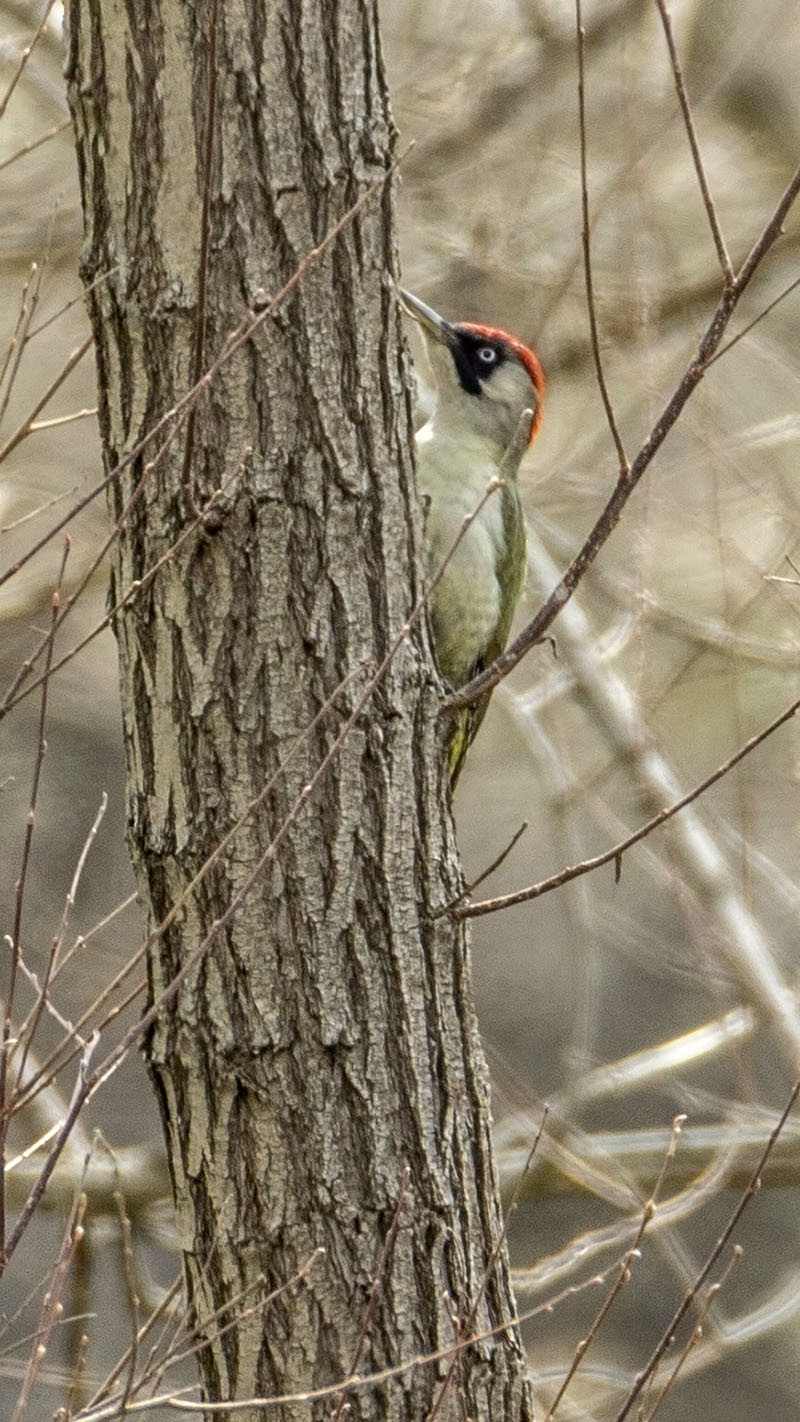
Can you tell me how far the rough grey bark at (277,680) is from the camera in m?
2.83

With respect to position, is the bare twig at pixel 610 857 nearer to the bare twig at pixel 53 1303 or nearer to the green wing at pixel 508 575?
the bare twig at pixel 53 1303

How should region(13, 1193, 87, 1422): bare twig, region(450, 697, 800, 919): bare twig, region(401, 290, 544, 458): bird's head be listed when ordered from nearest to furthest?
region(13, 1193, 87, 1422): bare twig < region(450, 697, 800, 919): bare twig < region(401, 290, 544, 458): bird's head

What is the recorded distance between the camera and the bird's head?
14.8 feet

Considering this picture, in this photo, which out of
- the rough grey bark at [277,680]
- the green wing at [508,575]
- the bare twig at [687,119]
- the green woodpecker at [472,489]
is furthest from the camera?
the green wing at [508,575]

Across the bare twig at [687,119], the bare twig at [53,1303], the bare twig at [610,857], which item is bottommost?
the bare twig at [53,1303]

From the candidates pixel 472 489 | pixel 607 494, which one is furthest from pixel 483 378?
pixel 607 494

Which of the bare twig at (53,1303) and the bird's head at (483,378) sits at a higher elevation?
the bird's head at (483,378)

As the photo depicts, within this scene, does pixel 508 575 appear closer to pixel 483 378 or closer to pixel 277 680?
pixel 483 378

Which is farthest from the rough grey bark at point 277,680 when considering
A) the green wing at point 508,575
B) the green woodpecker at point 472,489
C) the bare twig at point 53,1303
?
the green wing at point 508,575

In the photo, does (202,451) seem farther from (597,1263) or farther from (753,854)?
(597,1263)

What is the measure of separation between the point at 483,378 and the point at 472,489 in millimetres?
545

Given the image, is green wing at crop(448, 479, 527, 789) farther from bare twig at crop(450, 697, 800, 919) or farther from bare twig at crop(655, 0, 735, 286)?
bare twig at crop(655, 0, 735, 286)

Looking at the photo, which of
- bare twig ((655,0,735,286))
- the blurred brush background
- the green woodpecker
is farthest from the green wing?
bare twig ((655,0,735,286))

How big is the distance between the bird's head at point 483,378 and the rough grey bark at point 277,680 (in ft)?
5.23
